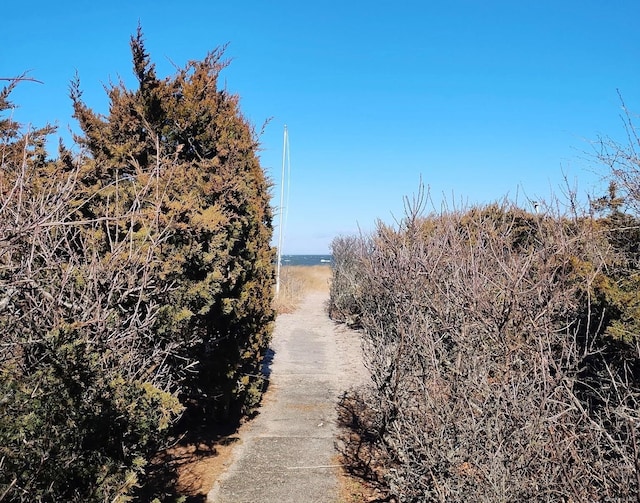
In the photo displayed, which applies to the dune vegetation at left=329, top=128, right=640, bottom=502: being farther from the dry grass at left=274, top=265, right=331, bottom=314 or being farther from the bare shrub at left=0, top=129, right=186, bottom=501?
the dry grass at left=274, top=265, right=331, bottom=314

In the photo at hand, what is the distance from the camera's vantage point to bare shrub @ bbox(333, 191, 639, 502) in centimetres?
266

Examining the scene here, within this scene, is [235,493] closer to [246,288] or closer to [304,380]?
[246,288]

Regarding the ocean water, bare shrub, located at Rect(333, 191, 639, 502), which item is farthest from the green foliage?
the ocean water

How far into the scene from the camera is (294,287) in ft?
87.0

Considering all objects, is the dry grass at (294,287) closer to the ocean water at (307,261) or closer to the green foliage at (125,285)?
the ocean water at (307,261)

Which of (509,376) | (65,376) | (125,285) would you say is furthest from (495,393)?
(125,285)

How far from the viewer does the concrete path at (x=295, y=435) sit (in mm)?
5578

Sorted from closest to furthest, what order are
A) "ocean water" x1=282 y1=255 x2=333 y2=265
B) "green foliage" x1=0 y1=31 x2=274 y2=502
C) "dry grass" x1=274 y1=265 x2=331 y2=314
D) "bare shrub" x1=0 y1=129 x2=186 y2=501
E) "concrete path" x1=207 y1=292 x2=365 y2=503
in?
"bare shrub" x1=0 y1=129 x2=186 y2=501 < "green foliage" x1=0 y1=31 x2=274 y2=502 < "concrete path" x1=207 y1=292 x2=365 y2=503 < "dry grass" x1=274 y1=265 x2=331 y2=314 < "ocean water" x1=282 y1=255 x2=333 y2=265

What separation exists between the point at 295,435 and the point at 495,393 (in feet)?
15.7

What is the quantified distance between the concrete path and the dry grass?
136 inches

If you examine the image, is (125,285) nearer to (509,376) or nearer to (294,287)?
(509,376)

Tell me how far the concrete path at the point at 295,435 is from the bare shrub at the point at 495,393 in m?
0.64

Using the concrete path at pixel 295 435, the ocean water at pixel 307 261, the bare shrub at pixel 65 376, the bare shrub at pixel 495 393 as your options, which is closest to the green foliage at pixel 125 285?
the bare shrub at pixel 65 376

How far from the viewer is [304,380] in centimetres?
1047
